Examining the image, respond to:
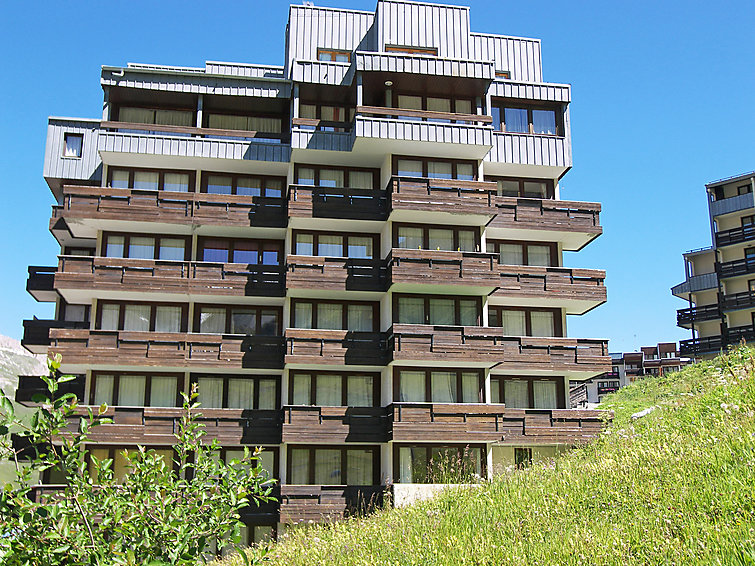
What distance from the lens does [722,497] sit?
14.7 m

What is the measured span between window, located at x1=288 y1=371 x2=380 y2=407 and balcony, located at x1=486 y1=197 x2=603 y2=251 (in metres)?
9.27

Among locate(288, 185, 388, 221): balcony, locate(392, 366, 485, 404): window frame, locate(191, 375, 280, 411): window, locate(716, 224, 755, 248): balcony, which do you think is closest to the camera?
locate(392, 366, 485, 404): window frame

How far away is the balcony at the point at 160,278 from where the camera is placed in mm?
35688

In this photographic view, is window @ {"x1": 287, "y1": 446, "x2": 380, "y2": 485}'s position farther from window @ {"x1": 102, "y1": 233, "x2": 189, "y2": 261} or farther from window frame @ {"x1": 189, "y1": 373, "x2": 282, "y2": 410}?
window @ {"x1": 102, "y1": 233, "x2": 189, "y2": 261}

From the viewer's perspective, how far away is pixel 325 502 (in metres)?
32.8

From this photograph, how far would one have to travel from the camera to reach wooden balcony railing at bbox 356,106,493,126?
36.1 m

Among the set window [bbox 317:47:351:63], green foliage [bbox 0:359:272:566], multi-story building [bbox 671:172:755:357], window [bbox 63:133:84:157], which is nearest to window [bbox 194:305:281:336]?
window [bbox 63:133:84:157]

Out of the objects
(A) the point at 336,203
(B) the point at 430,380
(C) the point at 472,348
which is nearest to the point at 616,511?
(C) the point at 472,348

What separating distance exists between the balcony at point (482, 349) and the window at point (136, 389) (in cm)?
1003

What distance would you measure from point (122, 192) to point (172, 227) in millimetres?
2690

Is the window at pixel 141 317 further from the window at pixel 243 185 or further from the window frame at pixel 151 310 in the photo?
the window at pixel 243 185

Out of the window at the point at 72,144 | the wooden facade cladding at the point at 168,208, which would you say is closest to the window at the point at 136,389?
the wooden facade cladding at the point at 168,208

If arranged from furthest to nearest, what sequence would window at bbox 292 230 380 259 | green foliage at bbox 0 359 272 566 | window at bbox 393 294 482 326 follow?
1. window at bbox 292 230 380 259
2. window at bbox 393 294 482 326
3. green foliage at bbox 0 359 272 566

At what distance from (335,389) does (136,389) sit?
344 inches
